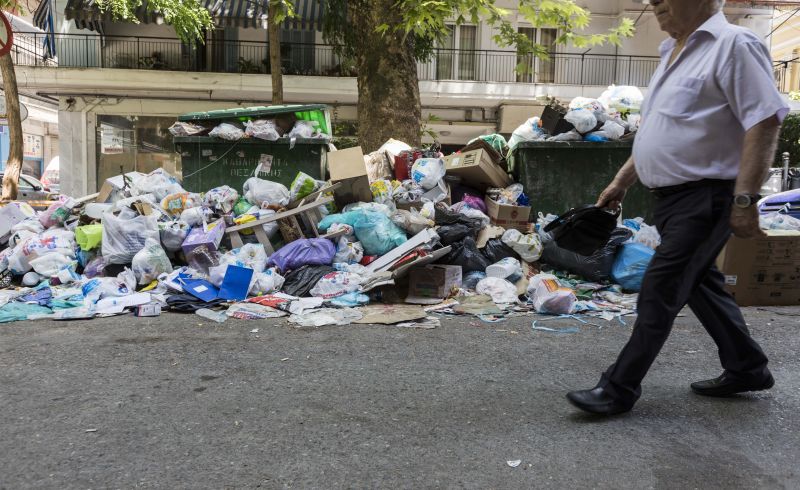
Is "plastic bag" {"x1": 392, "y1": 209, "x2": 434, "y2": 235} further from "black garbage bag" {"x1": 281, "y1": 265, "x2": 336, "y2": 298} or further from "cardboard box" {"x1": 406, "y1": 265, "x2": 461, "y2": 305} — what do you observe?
"black garbage bag" {"x1": 281, "y1": 265, "x2": 336, "y2": 298}

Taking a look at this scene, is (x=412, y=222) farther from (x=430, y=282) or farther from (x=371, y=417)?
(x=371, y=417)

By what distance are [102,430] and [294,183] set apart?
371cm

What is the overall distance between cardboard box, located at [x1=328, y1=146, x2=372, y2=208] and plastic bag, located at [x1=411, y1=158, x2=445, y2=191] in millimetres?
498

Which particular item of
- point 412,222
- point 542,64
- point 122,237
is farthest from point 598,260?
point 542,64

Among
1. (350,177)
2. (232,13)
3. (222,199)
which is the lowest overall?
(222,199)

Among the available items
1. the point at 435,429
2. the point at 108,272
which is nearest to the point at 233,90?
the point at 108,272

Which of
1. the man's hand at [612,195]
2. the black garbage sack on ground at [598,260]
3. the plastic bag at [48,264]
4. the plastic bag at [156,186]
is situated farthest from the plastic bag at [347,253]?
the man's hand at [612,195]

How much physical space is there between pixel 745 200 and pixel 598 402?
0.86m

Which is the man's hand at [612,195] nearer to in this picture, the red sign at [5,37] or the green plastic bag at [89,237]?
the green plastic bag at [89,237]

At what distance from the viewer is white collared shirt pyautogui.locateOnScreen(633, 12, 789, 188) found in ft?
6.40

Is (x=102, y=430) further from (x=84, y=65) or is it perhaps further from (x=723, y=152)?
(x=84, y=65)

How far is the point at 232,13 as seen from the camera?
13508 mm

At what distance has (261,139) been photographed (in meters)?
5.86

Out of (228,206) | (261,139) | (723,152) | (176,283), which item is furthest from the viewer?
(261,139)
